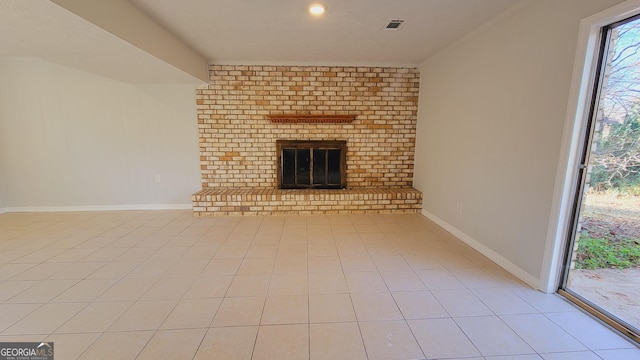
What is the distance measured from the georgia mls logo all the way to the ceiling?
6.48 ft

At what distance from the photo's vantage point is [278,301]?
189 cm

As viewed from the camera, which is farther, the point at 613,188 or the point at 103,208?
the point at 103,208

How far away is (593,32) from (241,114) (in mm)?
3821

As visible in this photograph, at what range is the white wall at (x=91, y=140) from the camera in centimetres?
378

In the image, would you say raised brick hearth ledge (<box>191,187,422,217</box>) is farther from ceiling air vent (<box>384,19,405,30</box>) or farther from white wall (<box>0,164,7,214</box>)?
white wall (<box>0,164,7,214</box>)

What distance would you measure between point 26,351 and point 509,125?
3.70m

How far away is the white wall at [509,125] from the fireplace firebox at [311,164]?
5.06 feet

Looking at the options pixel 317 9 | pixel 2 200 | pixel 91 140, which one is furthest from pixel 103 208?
pixel 317 9

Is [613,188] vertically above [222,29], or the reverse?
[222,29]

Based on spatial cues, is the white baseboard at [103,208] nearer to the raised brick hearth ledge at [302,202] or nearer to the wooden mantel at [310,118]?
the raised brick hearth ledge at [302,202]

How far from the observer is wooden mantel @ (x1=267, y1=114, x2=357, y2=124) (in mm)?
4039

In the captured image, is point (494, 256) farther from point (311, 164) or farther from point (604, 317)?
point (311, 164)

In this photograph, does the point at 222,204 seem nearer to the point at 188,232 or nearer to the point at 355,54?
the point at 188,232

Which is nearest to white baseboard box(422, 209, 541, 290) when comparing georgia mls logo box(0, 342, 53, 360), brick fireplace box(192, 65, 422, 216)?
brick fireplace box(192, 65, 422, 216)
